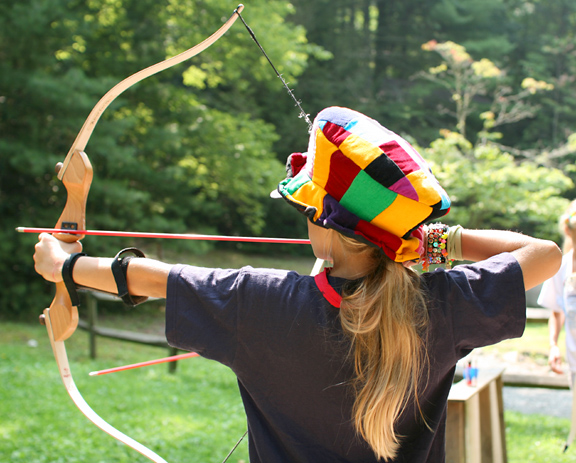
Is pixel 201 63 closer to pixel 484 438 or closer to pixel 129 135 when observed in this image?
pixel 129 135

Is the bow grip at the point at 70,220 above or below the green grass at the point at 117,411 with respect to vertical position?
above

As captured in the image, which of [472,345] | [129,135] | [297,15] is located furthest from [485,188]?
[297,15]

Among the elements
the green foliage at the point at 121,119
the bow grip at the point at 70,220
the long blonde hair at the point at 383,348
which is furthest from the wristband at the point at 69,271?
the green foliage at the point at 121,119

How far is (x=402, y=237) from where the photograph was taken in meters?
1.07

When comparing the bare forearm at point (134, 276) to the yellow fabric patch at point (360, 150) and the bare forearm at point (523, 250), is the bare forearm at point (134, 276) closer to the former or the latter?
the yellow fabric patch at point (360, 150)

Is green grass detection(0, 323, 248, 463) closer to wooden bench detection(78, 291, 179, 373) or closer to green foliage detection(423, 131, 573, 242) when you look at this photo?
wooden bench detection(78, 291, 179, 373)

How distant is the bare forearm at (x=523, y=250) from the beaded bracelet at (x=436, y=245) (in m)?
0.05

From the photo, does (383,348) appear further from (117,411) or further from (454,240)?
(117,411)

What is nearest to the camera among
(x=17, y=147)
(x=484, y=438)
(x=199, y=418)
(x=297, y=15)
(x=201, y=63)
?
(x=484, y=438)

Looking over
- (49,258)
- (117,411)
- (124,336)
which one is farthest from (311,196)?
(124,336)

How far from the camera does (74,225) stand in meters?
1.52

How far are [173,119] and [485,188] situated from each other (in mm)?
5350

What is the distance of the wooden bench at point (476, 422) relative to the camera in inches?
78.0

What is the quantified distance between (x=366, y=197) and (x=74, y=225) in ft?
2.99
